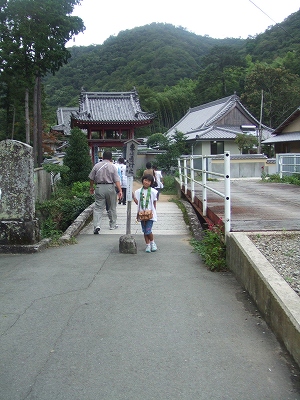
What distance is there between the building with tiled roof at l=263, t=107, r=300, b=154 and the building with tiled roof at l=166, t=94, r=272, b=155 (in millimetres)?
6553

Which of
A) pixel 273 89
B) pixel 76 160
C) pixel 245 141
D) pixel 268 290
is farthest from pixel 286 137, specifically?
pixel 268 290

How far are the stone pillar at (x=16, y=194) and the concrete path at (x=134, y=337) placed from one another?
1.25m

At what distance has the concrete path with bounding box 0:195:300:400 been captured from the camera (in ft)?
9.66

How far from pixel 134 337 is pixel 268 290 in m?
1.34

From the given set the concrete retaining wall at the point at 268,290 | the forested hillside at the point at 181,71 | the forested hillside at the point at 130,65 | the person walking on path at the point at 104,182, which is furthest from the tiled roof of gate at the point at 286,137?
the forested hillside at the point at 130,65

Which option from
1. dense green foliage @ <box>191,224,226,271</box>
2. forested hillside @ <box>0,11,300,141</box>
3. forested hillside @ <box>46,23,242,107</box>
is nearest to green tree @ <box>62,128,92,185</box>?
forested hillside @ <box>0,11,300,141</box>

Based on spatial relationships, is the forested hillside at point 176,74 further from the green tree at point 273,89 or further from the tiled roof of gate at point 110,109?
the tiled roof of gate at point 110,109

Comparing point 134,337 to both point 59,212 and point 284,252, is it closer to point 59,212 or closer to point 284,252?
point 284,252

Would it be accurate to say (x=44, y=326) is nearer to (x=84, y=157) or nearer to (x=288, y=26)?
(x=84, y=157)

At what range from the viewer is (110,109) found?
28469mm

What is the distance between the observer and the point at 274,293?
381cm

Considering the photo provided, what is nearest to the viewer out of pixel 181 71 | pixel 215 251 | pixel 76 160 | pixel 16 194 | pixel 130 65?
pixel 215 251

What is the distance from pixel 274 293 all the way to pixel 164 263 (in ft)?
9.07

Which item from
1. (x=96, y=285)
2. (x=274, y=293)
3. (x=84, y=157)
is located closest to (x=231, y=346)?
(x=274, y=293)
